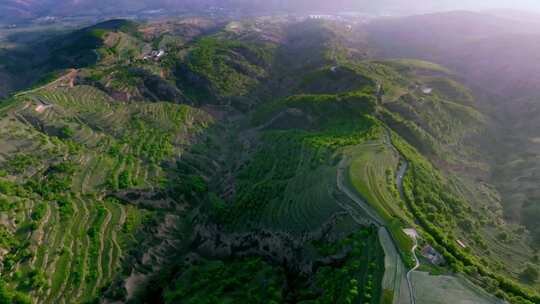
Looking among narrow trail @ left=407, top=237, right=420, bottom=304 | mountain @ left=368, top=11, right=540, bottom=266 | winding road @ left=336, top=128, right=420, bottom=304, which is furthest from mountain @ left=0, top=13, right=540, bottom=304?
mountain @ left=368, top=11, right=540, bottom=266

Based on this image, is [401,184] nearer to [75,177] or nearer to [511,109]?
[75,177]

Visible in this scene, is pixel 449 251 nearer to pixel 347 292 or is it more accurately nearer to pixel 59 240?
pixel 347 292

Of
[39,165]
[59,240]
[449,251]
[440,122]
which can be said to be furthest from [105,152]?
[440,122]

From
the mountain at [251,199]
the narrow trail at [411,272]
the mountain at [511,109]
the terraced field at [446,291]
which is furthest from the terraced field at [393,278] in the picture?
the mountain at [511,109]

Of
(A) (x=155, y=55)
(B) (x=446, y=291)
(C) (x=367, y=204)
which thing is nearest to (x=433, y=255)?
(B) (x=446, y=291)

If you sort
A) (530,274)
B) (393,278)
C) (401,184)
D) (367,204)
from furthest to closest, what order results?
(401,184) < (367,204) < (530,274) < (393,278)

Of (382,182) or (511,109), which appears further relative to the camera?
(511,109)

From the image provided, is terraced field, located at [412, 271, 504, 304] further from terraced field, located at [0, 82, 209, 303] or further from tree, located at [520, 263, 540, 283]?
terraced field, located at [0, 82, 209, 303]
